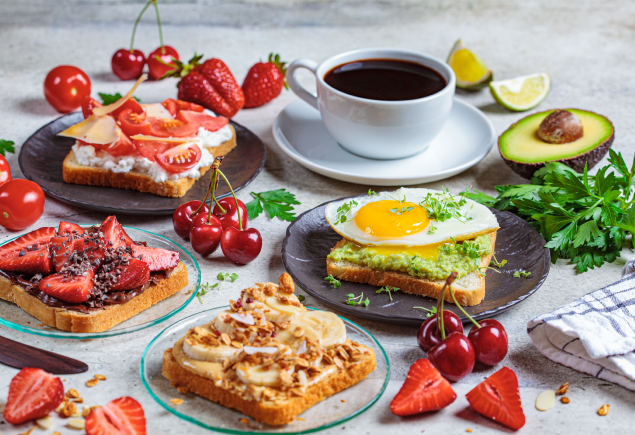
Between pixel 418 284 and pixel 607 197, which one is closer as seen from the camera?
pixel 418 284

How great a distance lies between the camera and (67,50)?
5.18 meters

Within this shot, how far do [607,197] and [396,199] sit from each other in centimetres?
92

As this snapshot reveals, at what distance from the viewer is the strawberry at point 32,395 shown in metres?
1.89

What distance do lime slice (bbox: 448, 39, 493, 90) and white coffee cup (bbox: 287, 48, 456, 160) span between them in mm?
1228

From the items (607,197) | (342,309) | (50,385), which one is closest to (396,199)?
(342,309)

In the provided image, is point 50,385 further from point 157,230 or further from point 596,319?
point 596,319

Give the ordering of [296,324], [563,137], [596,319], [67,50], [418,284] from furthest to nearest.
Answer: [67,50] < [563,137] < [418,284] < [596,319] < [296,324]

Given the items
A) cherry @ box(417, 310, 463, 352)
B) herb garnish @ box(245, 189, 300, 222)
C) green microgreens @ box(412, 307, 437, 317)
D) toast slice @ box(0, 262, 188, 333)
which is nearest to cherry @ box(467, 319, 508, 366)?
cherry @ box(417, 310, 463, 352)

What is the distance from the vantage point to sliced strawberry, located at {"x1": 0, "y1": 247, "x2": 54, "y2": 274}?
2367 millimetres

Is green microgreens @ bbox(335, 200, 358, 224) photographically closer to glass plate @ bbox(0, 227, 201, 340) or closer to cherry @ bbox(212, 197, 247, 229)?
cherry @ bbox(212, 197, 247, 229)

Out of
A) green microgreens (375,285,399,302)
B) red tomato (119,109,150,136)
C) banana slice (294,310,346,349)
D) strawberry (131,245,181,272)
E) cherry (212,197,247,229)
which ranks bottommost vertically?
green microgreens (375,285,399,302)

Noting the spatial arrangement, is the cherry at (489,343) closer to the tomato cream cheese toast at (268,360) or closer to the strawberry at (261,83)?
the tomato cream cheese toast at (268,360)

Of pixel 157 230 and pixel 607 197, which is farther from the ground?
pixel 607 197

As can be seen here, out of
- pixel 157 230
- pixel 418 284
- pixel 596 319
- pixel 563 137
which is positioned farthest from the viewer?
pixel 563 137
